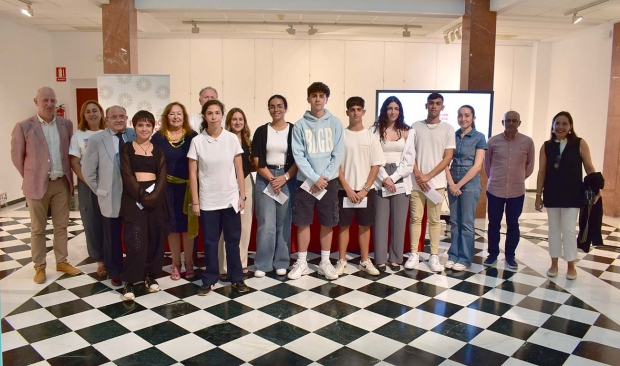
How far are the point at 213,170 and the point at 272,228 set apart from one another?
840 millimetres

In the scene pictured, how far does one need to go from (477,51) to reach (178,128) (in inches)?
182

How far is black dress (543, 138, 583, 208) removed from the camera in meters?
4.05

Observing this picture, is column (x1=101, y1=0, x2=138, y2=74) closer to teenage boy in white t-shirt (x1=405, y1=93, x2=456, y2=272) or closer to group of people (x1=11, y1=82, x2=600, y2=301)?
group of people (x1=11, y1=82, x2=600, y2=301)

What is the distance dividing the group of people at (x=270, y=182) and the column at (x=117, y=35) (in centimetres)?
232

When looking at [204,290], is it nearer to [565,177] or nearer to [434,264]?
[434,264]

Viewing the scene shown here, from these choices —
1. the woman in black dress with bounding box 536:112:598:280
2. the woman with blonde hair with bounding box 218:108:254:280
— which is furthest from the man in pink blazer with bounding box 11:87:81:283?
the woman in black dress with bounding box 536:112:598:280

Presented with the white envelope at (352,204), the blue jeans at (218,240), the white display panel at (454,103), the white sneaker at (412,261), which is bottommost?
the white sneaker at (412,261)

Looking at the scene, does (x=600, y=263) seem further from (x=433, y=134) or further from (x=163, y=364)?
(x=163, y=364)

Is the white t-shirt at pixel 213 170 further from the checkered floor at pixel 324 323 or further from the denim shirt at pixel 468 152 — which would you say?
the denim shirt at pixel 468 152

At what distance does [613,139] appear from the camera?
7383 mm

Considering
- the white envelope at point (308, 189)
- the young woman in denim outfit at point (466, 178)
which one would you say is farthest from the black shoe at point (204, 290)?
the young woman in denim outfit at point (466, 178)

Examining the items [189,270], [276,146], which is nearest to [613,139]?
[276,146]

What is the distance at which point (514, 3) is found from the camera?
6074 mm

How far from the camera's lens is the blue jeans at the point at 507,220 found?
445 centimetres
